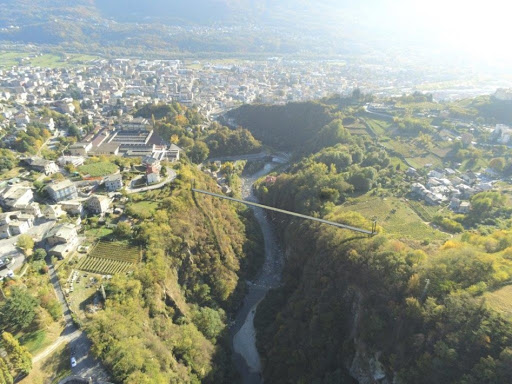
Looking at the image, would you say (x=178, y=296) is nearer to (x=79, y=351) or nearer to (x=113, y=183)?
(x=79, y=351)

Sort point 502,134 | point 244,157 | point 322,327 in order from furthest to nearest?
1. point 244,157
2. point 502,134
3. point 322,327

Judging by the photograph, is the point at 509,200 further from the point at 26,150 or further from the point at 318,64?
the point at 318,64

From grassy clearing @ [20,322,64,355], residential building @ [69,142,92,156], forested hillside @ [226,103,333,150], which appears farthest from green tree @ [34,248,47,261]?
forested hillside @ [226,103,333,150]

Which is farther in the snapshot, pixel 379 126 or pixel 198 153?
pixel 379 126

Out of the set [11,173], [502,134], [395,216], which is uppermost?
[502,134]

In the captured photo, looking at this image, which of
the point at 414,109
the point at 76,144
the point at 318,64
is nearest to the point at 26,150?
the point at 76,144

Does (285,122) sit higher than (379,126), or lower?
lower

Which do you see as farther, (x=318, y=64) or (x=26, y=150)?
(x=318, y=64)

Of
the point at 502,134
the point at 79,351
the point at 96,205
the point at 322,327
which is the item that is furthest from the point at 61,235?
the point at 502,134
